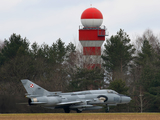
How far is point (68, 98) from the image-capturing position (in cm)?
4159

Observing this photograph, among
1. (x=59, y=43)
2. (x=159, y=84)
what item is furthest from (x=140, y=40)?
(x=159, y=84)

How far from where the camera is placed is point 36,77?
60500 mm

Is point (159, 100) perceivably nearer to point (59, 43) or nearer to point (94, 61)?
point (94, 61)

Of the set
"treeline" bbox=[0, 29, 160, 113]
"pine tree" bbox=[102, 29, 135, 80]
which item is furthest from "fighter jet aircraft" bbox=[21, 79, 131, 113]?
"pine tree" bbox=[102, 29, 135, 80]

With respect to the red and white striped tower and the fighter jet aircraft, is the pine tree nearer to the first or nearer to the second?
the red and white striped tower

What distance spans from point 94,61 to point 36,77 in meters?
10.5

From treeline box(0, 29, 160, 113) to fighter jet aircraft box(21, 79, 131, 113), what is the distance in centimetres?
366

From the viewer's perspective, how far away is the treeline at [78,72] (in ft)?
171

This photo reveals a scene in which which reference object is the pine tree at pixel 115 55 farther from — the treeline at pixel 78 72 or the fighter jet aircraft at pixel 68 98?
the fighter jet aircraft at pixel 68 98

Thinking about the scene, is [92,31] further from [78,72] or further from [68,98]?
[68,98]

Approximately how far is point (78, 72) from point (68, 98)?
50.2 ft

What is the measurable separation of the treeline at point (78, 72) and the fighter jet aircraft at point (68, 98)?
3660 mm

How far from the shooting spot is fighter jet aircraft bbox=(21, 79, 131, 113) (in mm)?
40531

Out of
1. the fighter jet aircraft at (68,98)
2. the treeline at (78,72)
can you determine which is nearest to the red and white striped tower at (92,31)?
the treeline at (78,72)
